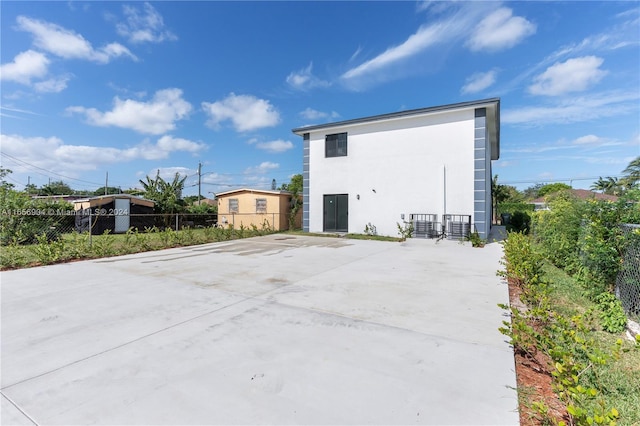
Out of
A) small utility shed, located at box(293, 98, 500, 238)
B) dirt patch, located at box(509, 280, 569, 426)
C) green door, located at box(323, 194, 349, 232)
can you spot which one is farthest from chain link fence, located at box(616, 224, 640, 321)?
green door, located at box(323, 194, 349, 232)

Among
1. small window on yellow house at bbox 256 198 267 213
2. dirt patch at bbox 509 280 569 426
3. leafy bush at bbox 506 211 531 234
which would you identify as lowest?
dirt patch at bbox 509 280 569 426

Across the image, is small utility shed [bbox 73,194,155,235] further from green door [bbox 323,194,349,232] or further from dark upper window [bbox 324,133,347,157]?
dark upper window [bbox 324,133,347,157]

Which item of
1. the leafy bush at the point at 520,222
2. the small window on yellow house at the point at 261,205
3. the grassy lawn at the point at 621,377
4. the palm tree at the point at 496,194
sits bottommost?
the grassy lawn at the point at 621,377

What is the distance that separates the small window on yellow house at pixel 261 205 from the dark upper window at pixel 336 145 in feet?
17.8

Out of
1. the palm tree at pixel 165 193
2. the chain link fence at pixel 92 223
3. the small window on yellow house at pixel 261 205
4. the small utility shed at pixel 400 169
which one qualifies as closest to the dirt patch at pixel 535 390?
the chain link fence at pixel 92 223

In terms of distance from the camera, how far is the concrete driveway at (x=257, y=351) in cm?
194

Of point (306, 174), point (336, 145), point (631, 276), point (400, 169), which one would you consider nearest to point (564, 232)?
point (631, 276)

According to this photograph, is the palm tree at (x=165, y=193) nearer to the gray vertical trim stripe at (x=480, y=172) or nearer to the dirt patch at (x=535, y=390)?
the gray vertical trim stripe at (x=480, y=172)

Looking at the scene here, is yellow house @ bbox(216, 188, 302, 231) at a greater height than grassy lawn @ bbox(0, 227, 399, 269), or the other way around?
yellow house @ bbox(216, 188, 302, 231)

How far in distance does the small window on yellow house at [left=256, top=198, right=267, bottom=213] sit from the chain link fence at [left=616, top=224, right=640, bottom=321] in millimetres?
16432

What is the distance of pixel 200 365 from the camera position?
8.20 ft

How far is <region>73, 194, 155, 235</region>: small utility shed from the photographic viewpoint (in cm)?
1633

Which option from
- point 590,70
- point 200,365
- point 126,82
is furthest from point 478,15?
point 126,82

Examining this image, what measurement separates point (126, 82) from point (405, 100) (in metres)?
15.4
